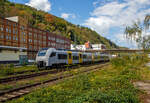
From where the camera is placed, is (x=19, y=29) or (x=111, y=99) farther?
(x=19, y=29)

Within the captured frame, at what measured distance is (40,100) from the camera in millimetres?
6328

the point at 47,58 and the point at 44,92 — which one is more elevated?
the point at 47,58

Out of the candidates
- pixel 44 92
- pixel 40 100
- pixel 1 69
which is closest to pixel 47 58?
pixel 1 69

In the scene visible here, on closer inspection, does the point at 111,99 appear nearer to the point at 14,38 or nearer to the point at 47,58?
the point at 47,58

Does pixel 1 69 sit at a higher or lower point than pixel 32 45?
lower

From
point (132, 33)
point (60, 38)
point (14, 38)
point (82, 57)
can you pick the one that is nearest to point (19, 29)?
point (14, 38)

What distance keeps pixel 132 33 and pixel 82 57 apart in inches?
563

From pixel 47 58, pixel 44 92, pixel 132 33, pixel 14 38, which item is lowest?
pixel 44 92

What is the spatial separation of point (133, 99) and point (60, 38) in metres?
85.2

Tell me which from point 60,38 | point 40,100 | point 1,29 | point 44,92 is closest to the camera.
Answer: point 40,100

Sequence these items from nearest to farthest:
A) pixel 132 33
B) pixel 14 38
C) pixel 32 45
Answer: pixel 132 33
pixel 14 38
pixel 32 45

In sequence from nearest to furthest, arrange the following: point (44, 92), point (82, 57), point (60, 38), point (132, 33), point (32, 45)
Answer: point (44, 92) → point (132, 33) → point (82, 57) → point (32, 45) → point (60, 38)

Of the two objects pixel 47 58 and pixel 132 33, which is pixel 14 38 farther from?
pixel 132 33

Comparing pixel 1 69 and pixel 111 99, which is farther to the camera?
pixel 1 69
